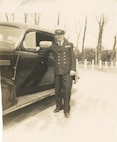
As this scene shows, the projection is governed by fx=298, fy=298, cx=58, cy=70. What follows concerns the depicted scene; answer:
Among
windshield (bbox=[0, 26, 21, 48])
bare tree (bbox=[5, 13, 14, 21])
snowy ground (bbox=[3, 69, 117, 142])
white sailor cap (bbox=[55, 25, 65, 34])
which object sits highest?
bare tree (bbox=[5, 13, 14, 21])

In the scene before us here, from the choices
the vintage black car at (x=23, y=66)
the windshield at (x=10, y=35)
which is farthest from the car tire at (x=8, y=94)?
the windshield at (x=10, y=35)

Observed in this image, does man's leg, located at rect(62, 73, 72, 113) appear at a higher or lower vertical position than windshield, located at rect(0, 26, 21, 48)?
lower

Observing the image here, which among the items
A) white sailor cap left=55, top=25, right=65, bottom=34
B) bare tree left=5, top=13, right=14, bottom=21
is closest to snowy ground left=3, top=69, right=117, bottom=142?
white sailor cap left=55, top=25, right=65, bottom=34

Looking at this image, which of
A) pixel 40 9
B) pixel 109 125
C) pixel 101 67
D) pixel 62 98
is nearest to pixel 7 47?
pixel 40 9

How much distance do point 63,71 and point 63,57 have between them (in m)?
0.07

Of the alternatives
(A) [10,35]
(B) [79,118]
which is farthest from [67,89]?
(A) [10,35]

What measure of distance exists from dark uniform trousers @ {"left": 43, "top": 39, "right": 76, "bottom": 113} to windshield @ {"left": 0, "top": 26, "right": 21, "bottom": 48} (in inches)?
7.1

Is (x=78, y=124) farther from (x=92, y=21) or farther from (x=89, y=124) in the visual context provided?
(x=92, y=21)

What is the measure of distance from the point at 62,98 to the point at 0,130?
36 cm

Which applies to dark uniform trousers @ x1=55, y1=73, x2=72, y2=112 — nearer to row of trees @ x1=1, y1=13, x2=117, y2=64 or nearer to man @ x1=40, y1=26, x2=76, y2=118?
man @ x1=40, y1=26, x2=76, y2=118

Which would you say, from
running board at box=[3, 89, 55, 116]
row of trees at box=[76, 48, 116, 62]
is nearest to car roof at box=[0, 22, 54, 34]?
row of trees at box=[76, 48, 116, 62]

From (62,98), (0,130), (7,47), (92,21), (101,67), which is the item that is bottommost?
(0,130)

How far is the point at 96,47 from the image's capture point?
1.53m

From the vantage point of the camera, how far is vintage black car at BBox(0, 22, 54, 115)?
1.50 metres
